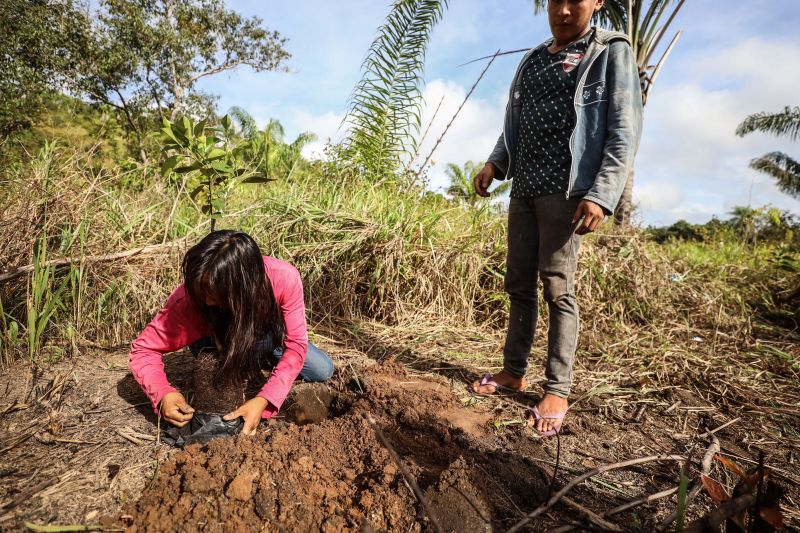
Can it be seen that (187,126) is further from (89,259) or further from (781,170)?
(781,170)

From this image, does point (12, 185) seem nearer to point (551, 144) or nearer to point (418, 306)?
point (418, 306)

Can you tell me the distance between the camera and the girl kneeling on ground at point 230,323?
52.5 inches

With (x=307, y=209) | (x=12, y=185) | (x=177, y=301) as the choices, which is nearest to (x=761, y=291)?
(x=307, y=209)

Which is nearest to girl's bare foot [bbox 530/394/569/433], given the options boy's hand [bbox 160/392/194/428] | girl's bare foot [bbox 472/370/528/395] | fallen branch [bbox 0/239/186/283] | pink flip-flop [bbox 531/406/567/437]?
pink flip-flop [bbox 531/406/567/437]

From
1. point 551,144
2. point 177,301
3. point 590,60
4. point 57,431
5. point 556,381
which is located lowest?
point 57,431

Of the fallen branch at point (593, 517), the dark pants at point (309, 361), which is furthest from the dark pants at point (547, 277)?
the dark pants at point (309, 361)

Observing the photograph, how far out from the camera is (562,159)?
1642 mm

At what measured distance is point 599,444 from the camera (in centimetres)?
160

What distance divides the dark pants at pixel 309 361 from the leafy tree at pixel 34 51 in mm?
8966

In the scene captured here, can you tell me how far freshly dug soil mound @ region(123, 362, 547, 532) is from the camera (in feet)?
3.52

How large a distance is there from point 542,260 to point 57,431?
6.15 ft

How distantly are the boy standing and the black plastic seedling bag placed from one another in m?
1.18

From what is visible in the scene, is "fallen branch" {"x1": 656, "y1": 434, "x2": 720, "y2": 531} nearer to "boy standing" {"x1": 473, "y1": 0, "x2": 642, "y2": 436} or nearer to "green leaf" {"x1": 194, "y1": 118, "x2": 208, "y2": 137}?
"boy standing" {"x1": 473, "y1": 0, "x2": 642, "y2": 436}

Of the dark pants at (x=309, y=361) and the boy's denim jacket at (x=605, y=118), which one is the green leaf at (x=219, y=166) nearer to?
the dark pants at (x=309, y=361)
